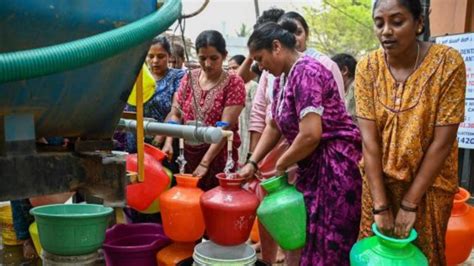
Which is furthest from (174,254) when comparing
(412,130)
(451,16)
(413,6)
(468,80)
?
(451,16)

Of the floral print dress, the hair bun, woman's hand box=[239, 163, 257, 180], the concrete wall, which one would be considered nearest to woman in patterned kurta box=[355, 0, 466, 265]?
the floral print dress

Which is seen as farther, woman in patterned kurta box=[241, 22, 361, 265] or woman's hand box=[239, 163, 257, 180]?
woman's hand box=[239, 163, 257, 180]

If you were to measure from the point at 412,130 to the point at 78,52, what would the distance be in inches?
48.7

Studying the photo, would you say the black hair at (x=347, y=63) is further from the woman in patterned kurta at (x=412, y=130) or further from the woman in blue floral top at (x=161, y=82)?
the woman in patterned kurta at (x=412, y=130)

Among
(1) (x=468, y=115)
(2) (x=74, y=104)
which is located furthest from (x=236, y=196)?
(1) (x=468, y=115)

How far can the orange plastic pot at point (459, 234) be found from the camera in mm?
2479

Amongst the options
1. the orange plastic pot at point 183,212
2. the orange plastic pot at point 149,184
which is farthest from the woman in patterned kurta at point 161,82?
the orange plastic pot at point 183,212

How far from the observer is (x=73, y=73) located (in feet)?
5.05

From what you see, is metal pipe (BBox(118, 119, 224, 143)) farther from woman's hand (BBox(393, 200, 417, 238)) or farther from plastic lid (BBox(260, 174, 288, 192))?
woman's hand (BBox(393, 200, 417, 238))

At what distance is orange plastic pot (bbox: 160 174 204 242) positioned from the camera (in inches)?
101

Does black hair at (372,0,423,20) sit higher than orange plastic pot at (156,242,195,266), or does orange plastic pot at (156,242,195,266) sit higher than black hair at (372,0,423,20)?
black hair at (372,0,423,20)

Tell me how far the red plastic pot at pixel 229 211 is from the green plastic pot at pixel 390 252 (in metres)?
0.72

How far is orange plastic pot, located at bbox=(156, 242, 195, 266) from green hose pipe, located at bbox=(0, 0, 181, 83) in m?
1.50

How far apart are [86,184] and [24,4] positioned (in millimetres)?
670
